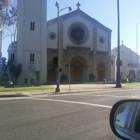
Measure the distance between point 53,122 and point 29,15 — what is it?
1357 inches

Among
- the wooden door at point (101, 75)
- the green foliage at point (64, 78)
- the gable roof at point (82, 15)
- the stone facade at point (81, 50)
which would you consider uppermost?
the gable roof at point (82, 15)

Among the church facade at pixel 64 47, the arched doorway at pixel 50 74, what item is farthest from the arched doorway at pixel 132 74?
the arched doorway at pixel 50 74

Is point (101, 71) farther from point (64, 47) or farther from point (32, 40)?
point (32, 40)

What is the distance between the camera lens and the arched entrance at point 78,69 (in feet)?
Answer: 150

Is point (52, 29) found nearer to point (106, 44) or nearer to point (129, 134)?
point (106, 44)

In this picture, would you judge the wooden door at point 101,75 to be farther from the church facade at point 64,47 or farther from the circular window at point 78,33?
the circular window at point 78,33

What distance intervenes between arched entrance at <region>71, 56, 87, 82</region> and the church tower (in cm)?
782

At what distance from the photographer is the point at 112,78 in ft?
162

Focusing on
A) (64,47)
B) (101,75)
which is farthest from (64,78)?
(101,75)

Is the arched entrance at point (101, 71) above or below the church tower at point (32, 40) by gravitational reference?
below

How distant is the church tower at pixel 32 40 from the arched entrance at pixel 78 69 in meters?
7.82

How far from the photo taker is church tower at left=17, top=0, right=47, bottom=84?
3862 cm

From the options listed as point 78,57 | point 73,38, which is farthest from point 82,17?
point 78,57

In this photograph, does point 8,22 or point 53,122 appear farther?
point 8,22
